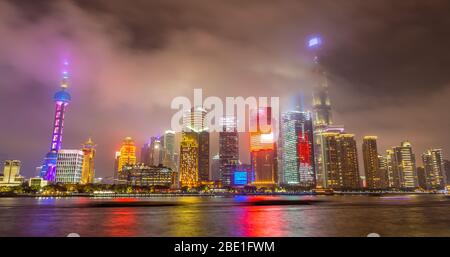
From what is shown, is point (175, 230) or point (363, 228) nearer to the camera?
point (175, 230)
